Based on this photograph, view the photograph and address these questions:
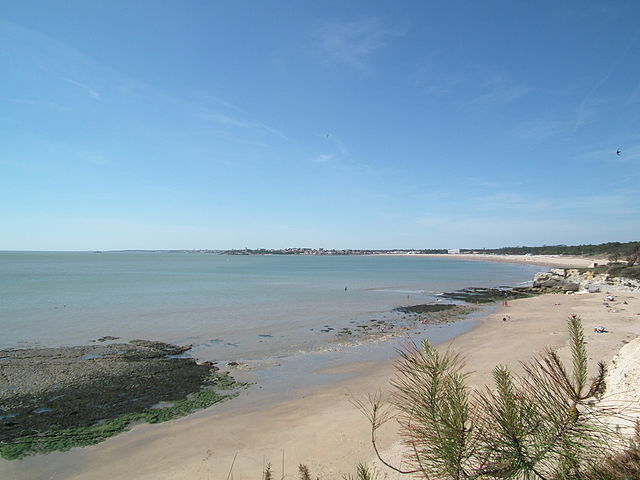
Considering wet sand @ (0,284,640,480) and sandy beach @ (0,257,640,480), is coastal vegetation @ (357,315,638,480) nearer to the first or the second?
sandy beach @ (0,257,640,480)

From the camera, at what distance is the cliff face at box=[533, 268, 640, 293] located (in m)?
43.5

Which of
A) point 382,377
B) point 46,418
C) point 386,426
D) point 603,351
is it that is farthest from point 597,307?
point 46,418

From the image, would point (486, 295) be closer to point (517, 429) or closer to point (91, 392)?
point (91, 392)

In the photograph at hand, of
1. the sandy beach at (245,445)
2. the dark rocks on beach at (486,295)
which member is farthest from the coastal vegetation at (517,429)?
the dark rocks on beach at (486,295)

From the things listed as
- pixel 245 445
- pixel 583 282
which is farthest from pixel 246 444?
pixel 583 282

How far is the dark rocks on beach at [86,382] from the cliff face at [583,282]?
4740cm

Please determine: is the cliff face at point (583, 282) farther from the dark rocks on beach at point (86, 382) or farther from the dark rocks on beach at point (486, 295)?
the dark rocks on beach at point (86, 382)

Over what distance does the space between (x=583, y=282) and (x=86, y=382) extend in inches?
2263

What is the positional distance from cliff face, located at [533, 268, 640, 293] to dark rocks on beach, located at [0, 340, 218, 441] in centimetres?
4740

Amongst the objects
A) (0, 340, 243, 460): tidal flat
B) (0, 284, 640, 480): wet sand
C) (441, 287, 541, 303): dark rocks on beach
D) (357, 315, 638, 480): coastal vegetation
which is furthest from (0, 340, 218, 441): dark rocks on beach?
(441, 287, 541, 303): dark rocks on beach

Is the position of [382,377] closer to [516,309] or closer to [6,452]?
[6,452]

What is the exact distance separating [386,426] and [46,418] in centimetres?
1118

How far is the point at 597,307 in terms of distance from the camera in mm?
31656

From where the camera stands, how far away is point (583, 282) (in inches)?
1957
